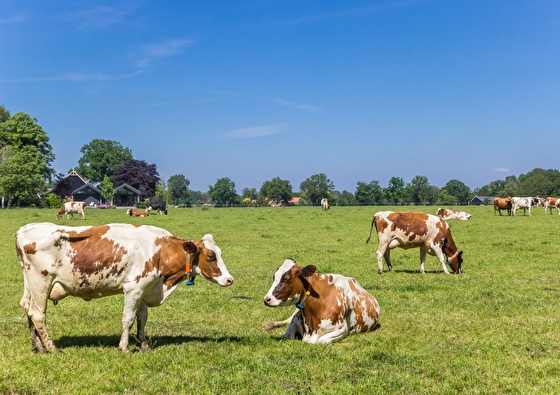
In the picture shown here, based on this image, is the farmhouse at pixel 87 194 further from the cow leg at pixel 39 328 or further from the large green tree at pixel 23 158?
the cow leg at pixel 39 328

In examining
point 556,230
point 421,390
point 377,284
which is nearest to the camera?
point 421,390

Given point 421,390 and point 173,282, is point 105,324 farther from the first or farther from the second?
point 421,390

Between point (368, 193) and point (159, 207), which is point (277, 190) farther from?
point (159, 207)

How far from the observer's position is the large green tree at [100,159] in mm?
132875

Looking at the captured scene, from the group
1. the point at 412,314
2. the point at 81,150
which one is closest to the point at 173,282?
the point at 412,314

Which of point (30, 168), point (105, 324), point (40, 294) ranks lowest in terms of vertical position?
point (105, 324)

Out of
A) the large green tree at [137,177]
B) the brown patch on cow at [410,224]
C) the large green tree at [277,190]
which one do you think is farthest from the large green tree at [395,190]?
the brown patch on cow at [410,224]

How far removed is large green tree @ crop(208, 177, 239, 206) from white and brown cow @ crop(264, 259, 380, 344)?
7236 inches

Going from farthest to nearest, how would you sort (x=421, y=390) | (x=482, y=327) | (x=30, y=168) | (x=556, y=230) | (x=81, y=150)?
(x=81, y=150)
(x=30, y=168)
(x=556, y=230)
(x=482, y=327)
(x=421, y=390)

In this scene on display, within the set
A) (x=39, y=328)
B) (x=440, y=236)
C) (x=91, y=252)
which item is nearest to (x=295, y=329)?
(x=91, y=252)

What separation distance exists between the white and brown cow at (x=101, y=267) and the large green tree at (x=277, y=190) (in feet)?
578

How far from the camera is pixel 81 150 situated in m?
136

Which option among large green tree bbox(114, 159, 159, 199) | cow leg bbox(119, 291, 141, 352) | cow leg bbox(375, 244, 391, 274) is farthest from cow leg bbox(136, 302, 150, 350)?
large green tree bbox(114, 159, 159, 199)

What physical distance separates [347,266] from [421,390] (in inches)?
453
